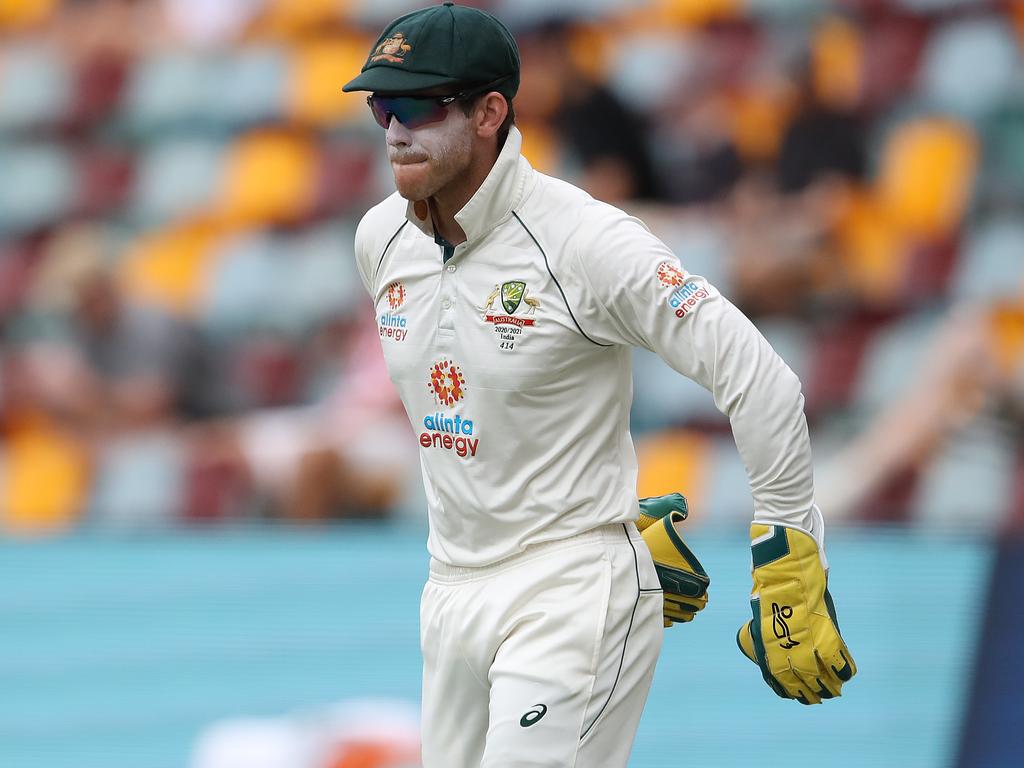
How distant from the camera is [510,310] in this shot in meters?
3.10

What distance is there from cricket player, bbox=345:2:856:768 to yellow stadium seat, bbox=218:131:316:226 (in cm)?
658

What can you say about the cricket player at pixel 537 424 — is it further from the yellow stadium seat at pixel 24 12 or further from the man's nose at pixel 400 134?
the yellow stadium seat at pixel 24 12

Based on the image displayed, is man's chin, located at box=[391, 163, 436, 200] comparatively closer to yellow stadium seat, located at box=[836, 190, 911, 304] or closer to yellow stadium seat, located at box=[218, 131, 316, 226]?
yellow stadium seat, located at box=[836, 190, 911, 304]

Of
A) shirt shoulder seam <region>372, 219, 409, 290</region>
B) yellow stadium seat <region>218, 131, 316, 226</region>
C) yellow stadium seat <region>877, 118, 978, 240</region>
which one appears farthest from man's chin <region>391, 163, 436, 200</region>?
yellow stadium seat <region>218, 131, 316, 226</region>

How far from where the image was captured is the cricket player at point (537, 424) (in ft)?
9.70

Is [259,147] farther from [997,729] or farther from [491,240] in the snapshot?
[491,240]

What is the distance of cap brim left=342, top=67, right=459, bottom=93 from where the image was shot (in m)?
3.00

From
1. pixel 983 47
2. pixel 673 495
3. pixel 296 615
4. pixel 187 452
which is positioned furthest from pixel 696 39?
pixel 673 495

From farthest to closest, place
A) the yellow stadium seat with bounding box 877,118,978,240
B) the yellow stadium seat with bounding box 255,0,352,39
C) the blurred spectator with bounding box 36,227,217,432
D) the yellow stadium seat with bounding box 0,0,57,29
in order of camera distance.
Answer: the yellow stadium seat with bounding box 0,0,57,29 < the yellow stadium seat with bounding box 255,0,352,39 < the blurred spectator with bounding box 36,227,217,432 < the yellow stadium seat with bounding box 877,118,978,240

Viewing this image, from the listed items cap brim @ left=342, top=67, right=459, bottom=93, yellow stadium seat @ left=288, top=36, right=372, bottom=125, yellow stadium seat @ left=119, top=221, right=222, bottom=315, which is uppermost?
yellow stadium seat @ left=288, top=36, right=372, bottom=125

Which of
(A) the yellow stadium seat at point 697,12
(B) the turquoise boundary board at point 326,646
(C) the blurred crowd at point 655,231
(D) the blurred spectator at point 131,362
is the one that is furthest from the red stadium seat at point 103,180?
(B) the turquoise boundary board at point 326,646

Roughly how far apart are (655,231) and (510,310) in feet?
14.6

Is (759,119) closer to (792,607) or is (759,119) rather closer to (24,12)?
(792,607)

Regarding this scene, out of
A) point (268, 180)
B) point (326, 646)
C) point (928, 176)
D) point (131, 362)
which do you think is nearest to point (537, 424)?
point (326, 646)
